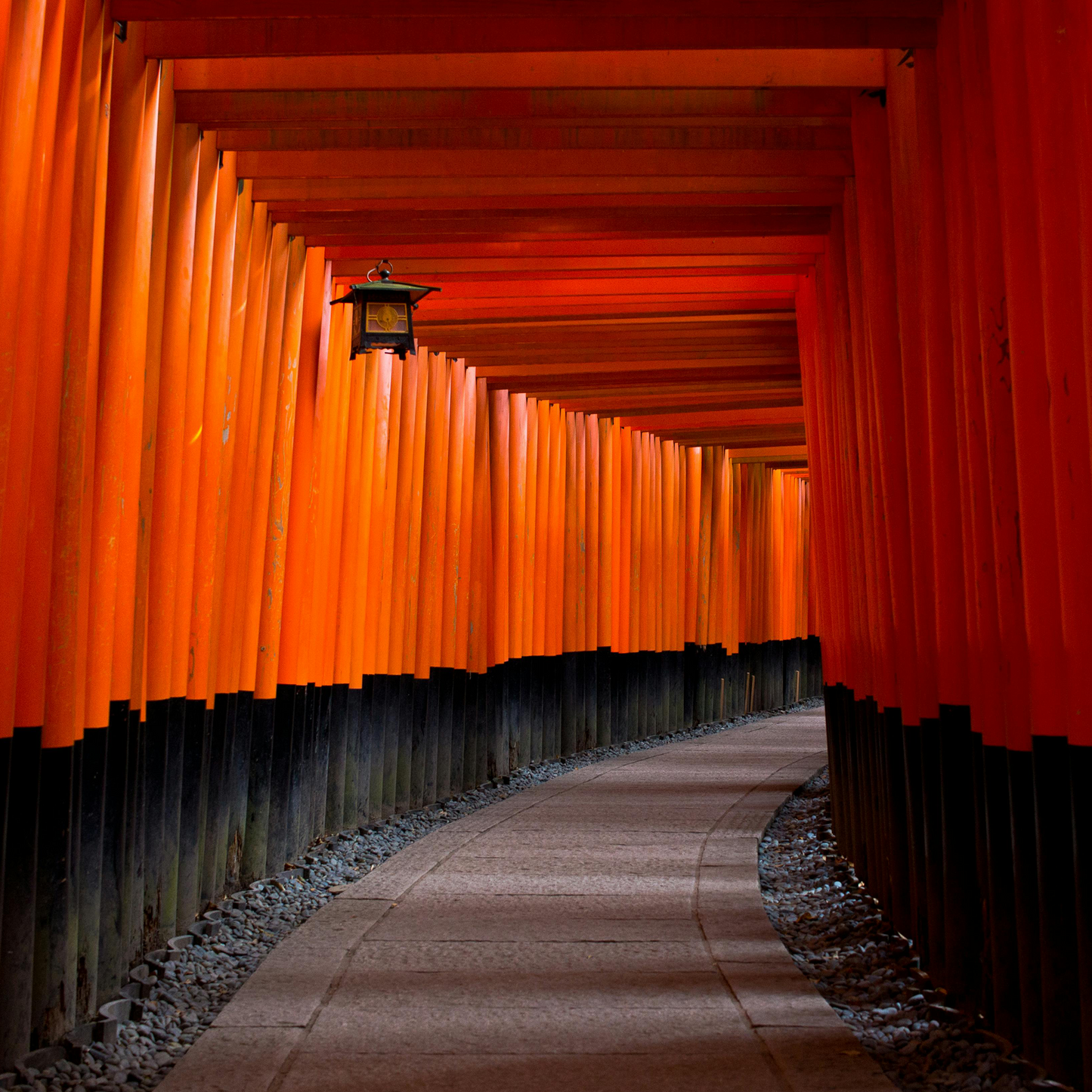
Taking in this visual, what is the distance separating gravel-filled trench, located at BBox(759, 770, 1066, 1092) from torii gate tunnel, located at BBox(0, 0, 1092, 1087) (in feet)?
0.42

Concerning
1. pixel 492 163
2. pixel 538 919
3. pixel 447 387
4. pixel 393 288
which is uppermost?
pixel 492 163

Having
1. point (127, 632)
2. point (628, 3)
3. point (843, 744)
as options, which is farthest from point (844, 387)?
point (127, 632)

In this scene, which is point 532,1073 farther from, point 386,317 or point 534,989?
point 386,317

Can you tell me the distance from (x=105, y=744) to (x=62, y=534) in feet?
2.70

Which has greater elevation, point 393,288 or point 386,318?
point 393,288

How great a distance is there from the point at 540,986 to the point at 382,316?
355 cm

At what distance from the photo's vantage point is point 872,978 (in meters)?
5.00

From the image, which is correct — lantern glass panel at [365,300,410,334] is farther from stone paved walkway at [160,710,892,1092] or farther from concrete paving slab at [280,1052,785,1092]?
concrete paving slab at [280,1052,785,1092]

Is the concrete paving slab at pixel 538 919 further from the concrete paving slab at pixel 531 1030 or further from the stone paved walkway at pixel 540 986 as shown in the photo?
the concrete paving slab at pixel 531 1030

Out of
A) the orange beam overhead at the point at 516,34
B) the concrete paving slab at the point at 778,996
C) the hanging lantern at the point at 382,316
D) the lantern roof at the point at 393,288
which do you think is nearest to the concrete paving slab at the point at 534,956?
the concrete paving slab at the point at 778,996

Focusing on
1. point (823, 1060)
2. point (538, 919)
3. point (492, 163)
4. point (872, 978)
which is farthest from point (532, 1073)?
point (492, 163)

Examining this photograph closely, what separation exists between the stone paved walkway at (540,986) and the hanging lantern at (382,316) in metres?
2.80

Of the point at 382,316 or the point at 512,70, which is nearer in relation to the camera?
the point at 512,70

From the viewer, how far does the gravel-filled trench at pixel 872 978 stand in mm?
3787
